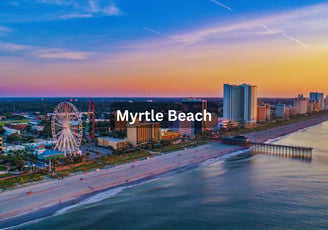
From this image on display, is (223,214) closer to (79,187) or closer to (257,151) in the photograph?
(79,187)

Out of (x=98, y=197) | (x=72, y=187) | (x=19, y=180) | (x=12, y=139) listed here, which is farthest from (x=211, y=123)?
(x=19, y=180)

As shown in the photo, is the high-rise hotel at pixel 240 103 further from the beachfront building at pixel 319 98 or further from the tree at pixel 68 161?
the beachfront building at pixel 319 98

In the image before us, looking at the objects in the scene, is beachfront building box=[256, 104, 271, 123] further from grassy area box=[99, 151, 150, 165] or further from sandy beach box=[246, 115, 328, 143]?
grassy area box=[99, 151, 150, 165]

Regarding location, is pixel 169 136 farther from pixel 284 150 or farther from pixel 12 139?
pixel 12 139

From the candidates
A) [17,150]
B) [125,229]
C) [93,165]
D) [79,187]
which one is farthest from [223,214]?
[17,150]

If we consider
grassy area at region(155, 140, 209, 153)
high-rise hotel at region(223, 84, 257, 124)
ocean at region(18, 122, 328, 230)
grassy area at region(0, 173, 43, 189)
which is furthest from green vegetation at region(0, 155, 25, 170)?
high-rise hotel at region(223, 84, 257, 124)

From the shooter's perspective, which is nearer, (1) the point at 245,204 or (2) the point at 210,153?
(1) the point at 245,204
